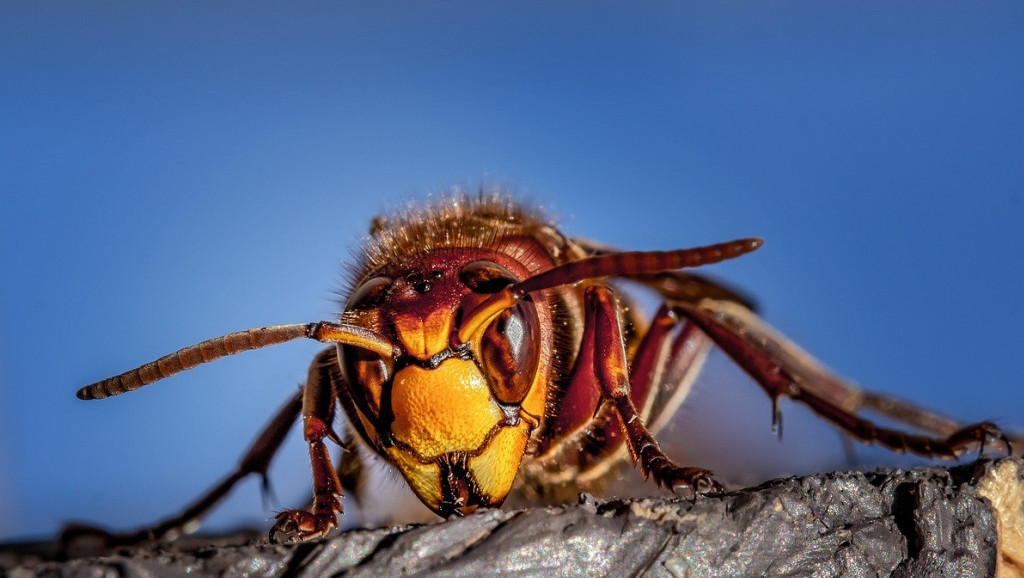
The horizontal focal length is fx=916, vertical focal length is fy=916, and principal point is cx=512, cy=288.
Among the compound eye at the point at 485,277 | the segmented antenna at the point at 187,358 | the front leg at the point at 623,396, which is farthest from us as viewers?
the compound eye at the point at 485,277

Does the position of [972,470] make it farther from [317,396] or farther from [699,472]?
[317,396]

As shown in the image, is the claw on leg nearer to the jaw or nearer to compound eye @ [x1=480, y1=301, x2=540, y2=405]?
the jaw

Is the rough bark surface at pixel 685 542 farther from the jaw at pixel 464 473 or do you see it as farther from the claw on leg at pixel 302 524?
the jaw at pixel 464 473

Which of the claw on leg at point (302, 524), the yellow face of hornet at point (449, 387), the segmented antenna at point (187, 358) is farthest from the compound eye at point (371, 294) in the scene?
the claw on leg at point (302, 524)

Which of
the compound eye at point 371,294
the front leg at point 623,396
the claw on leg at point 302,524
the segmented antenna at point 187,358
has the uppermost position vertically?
the compound eye at point 371,294

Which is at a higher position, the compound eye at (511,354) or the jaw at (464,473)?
the compound eye at (511,354)

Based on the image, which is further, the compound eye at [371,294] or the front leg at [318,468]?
the compound eye at [371,294]

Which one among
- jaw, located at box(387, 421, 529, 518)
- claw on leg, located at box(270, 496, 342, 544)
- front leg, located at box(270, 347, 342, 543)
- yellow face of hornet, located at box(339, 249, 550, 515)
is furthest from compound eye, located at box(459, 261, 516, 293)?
claw on leg, located at box(270, 496, 342, 544)

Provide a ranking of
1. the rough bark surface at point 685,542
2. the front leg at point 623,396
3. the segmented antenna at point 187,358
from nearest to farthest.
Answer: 1. the rough bark surface at point 685,542
2. the segmented antenna at point 187,358
3. the front leg at point 623,396

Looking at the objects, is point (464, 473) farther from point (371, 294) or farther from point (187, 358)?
point (187, 358)
